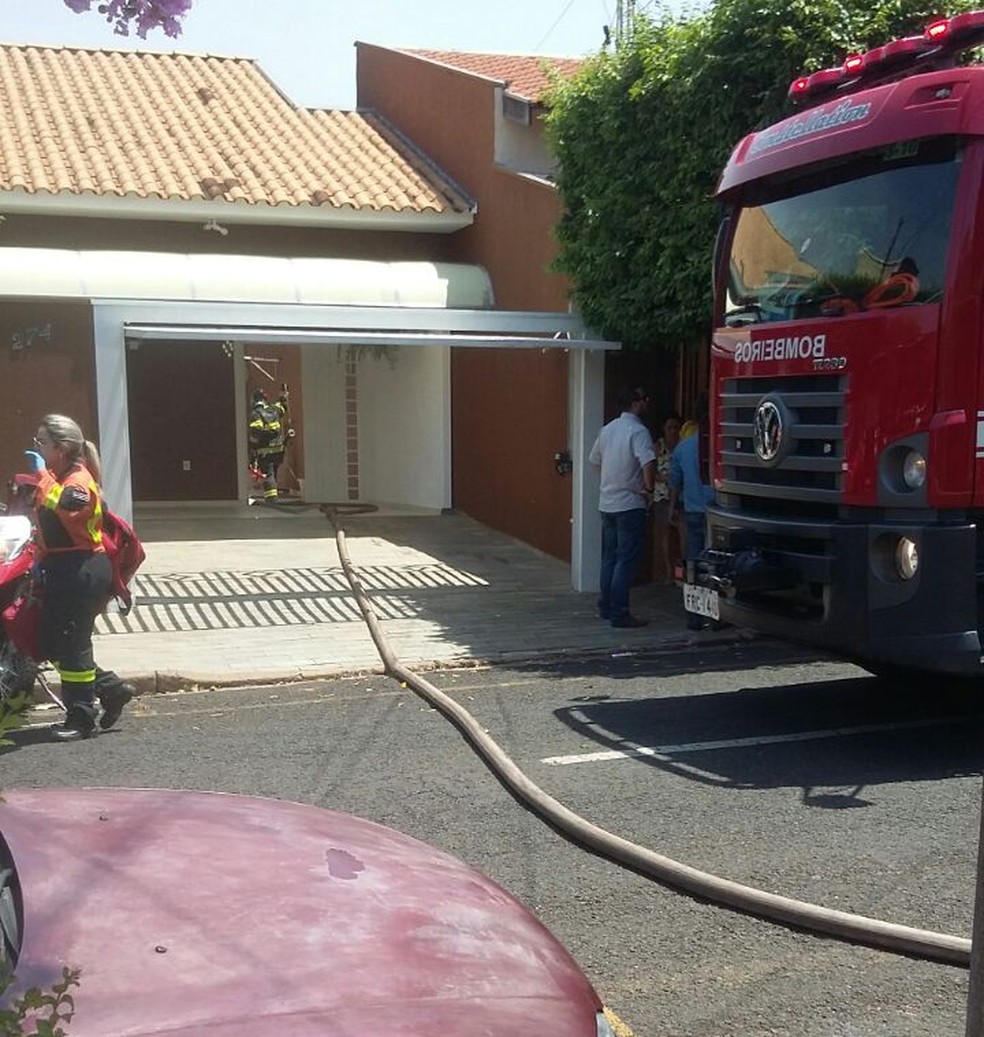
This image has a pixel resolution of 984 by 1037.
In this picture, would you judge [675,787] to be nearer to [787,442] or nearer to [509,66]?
[787,442]

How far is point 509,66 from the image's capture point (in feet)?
54.4

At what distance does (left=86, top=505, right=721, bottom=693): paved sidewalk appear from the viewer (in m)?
8.07

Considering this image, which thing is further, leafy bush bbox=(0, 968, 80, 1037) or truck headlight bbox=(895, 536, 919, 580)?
truck headlight bbox=(895, 536, 919, 580)

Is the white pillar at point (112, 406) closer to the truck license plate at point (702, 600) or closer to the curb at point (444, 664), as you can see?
the curb at point (444, 664)

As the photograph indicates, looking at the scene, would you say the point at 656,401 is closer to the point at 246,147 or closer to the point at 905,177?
the point at 905,177

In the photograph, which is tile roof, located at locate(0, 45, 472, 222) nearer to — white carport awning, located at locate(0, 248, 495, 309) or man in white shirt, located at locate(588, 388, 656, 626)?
white carport awning, located at locate(0, 248, 495, 309)

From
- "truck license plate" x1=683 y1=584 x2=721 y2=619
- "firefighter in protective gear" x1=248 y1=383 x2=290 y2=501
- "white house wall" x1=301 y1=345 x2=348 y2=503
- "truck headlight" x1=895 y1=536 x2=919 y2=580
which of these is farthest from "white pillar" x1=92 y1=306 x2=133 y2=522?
"firefighter in protective gear" x1=248 y1=383 x2=290 y2=501

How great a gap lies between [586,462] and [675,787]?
5026 millimetres

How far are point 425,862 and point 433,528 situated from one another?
36.5 feet

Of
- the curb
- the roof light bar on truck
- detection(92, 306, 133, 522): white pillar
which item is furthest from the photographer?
detection(92, 306, 133, 522): white pillar

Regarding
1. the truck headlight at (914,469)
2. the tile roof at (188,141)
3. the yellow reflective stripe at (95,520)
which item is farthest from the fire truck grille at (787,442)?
the tile roof at (188,141)

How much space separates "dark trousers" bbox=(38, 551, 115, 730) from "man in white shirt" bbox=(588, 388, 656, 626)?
4.03 m

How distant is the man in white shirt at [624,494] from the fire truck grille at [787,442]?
7.77ft

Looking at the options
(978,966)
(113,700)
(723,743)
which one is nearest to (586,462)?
(723,743)
